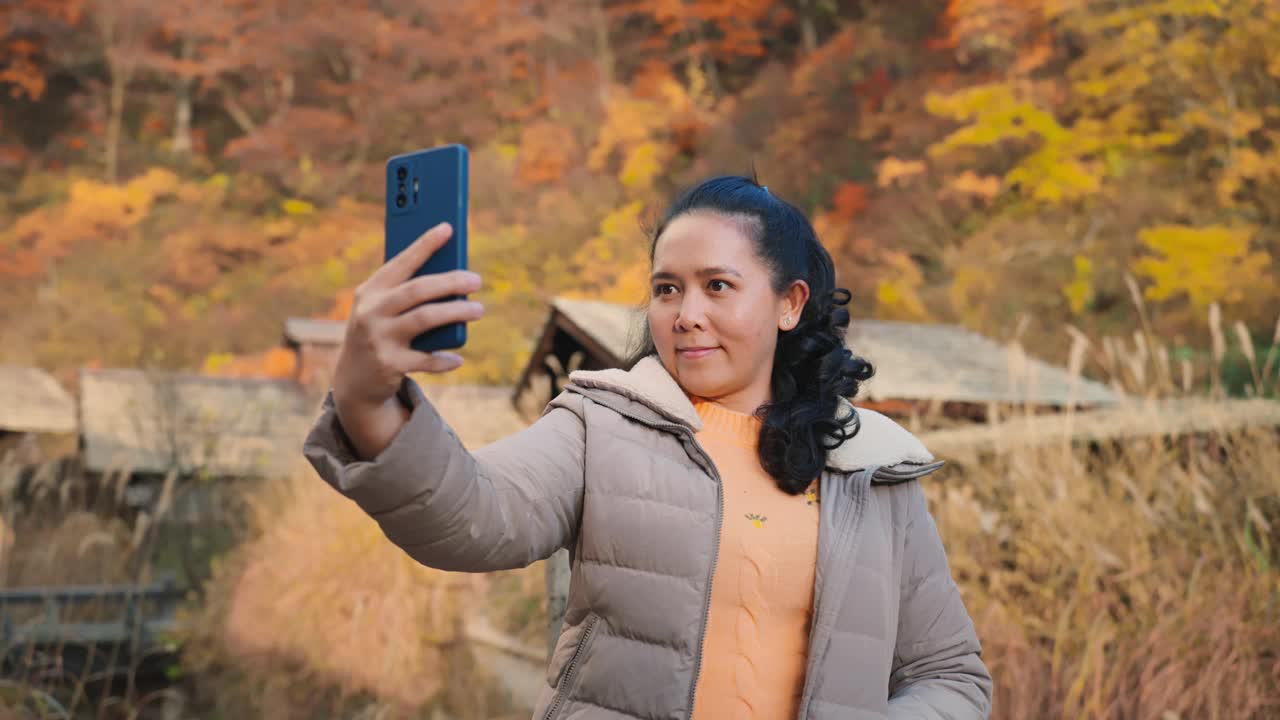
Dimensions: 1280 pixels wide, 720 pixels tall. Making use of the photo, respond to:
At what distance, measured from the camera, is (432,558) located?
1284 mm

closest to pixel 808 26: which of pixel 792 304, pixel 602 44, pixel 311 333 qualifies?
pixel 602 44

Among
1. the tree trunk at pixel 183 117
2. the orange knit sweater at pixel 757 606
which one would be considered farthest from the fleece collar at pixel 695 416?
the tree trunk at pixel 183 117

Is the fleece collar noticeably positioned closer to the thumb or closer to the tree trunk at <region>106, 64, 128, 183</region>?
the thumb

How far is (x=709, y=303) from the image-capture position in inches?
68.0

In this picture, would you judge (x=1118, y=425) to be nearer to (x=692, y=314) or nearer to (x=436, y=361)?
(x=692, y=314)

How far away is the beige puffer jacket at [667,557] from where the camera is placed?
60.6 inches

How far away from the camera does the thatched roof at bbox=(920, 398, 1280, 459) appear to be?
4.91 metres

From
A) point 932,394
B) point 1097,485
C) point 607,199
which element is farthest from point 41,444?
point 1097,485

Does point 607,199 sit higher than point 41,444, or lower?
higher

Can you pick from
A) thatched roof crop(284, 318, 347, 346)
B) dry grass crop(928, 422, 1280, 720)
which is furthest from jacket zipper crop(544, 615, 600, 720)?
thatched roof crop(284, 318, 347, 346)

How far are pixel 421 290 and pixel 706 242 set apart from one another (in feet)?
2.35

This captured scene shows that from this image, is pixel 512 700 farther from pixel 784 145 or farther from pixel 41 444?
pixel 41 444

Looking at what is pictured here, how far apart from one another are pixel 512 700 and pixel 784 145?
14122mm

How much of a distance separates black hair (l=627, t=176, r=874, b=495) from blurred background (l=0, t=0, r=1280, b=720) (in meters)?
0.33
